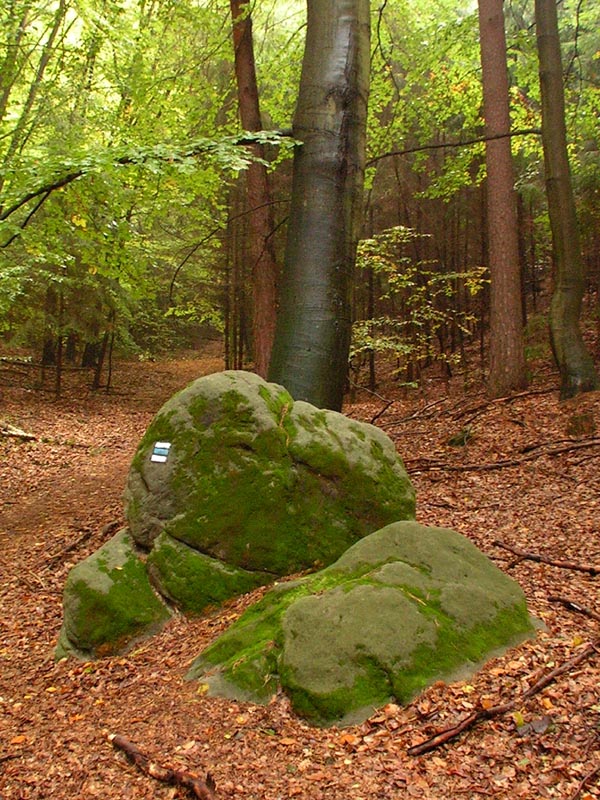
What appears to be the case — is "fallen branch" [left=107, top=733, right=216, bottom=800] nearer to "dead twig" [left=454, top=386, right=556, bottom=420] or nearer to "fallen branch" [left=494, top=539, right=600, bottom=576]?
"fallen branch" [left=494, top=539, right=600, bottom=576]

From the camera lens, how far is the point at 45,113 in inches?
448

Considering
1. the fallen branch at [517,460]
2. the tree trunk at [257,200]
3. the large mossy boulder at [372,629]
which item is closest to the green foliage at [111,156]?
the tree trunk at [257,200]

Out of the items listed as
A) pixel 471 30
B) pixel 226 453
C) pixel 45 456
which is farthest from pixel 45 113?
pixel 226 453

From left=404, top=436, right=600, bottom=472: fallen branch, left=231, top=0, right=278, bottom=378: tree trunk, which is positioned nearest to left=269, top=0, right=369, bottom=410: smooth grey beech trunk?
left=404, top=436, right=600, bottom=472: fallen branch

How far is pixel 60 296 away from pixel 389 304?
31.4 feet

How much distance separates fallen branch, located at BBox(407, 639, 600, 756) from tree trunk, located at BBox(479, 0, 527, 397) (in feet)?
23.7

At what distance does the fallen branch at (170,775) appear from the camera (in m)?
2.40

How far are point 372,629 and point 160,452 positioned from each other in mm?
2275

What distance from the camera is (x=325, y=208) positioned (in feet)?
18.8

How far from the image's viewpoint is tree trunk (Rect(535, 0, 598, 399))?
28.2 feet

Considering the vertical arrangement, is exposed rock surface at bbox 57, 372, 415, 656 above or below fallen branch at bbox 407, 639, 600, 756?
above

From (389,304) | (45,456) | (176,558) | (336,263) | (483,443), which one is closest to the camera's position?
(176,558)

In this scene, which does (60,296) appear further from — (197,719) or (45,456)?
(197,719)

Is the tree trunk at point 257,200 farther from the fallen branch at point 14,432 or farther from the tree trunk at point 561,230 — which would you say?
the fallen branch at point 14,432
